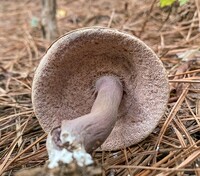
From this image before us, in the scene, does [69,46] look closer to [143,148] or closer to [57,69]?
[57,69]

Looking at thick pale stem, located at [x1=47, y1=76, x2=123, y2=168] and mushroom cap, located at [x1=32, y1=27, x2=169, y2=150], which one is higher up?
mushroom cap, located at [x1=32, y1=27, x2=169, y2=150]

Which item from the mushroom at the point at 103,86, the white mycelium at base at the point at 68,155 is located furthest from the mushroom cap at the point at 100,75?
the white mycelium at base at the point at 68,155

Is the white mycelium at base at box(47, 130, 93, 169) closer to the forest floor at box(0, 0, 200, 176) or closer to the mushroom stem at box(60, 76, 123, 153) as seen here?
the mushroom stem at box(60, 76, 123, 153)

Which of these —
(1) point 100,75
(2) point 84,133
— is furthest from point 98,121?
(1) point 100,75

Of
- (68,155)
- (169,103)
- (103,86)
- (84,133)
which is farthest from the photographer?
(169,103)

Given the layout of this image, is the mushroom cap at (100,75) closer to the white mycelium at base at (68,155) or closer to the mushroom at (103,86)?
the mushroom at (103,86)

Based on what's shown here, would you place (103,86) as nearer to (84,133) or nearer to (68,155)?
(84,133)

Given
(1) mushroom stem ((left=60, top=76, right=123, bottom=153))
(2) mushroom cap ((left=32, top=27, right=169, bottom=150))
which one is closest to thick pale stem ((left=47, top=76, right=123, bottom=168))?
(1) mushroom stem ((left=60, top=76, right=123, bottom=153))
